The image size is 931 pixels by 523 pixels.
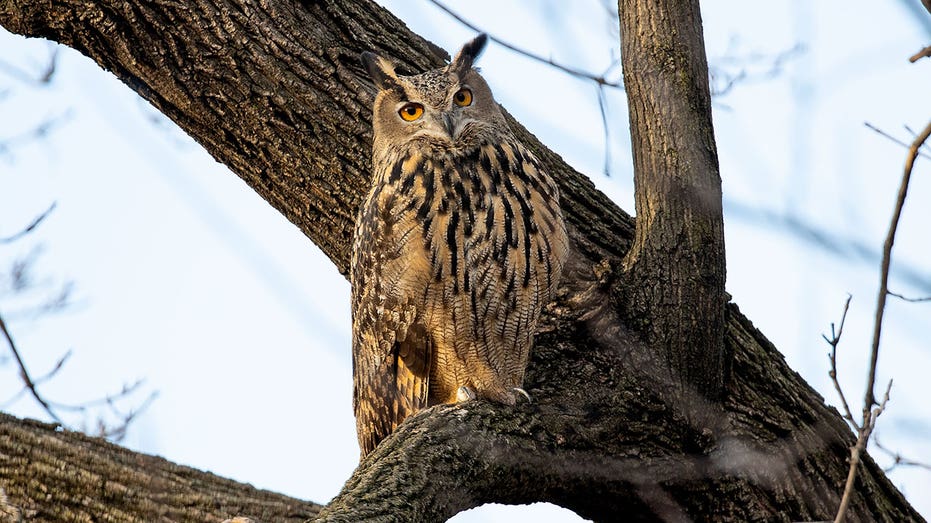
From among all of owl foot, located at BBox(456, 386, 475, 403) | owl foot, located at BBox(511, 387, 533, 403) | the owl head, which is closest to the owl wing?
owl foot, located at BBox(456, 386, 475, 403)

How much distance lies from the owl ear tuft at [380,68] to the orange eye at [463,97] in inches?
8.7

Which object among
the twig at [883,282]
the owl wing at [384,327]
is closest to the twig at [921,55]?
the twig at [883,282]

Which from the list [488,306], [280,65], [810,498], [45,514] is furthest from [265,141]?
[810,498]

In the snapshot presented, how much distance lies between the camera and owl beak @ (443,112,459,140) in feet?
10.8

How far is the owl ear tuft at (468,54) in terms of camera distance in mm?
3465

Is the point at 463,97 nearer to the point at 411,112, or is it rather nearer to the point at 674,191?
the point at 411,112

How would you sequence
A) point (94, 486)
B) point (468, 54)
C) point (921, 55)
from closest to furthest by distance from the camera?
point (921, 55) < point (94, 486) < point (468, 54)

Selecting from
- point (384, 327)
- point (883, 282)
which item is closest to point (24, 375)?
point (384, 327)

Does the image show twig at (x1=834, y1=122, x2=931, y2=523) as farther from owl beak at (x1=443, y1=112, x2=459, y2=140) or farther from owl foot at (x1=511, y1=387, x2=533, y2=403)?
owl beak at (x1=443, y1=112, x2=459, y2=140)

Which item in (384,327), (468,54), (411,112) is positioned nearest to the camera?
(384,327)

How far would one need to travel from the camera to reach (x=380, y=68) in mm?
3324

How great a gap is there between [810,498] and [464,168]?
147 cm

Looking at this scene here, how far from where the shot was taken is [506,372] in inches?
124

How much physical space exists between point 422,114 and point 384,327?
28.5 inches
